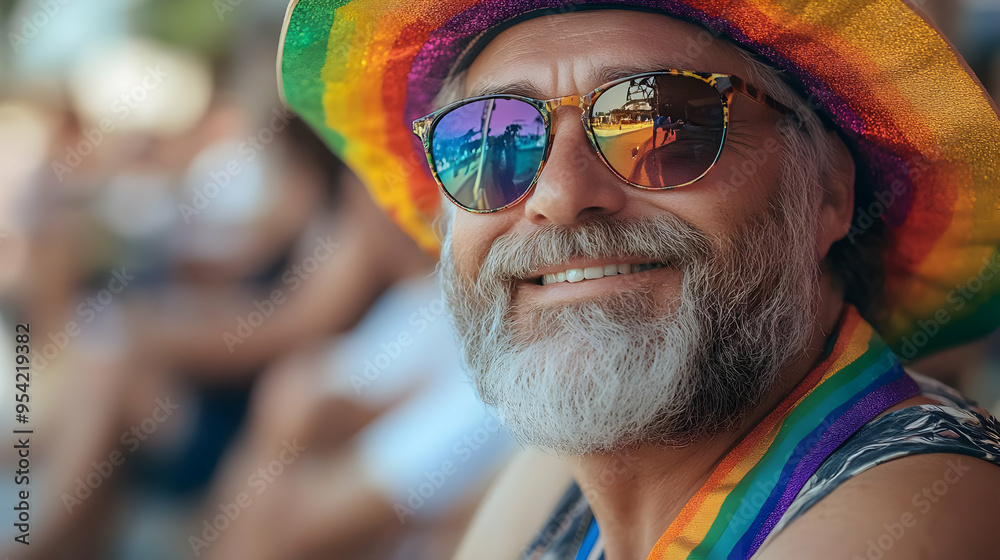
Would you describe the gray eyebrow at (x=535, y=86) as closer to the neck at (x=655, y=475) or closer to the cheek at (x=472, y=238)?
the cheek at (x=472, y=238)

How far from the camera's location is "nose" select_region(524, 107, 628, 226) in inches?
54.1

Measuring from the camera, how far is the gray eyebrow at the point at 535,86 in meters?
1.41

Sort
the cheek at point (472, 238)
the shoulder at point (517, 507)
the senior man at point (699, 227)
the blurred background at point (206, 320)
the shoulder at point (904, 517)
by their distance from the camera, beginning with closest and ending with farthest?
the shoulder at point (904, 517) < the senior man at point (699, 227) < the cheek at point (472, 238) < the shoulder at point (517, 507) < the blurred background at point (206, 320)

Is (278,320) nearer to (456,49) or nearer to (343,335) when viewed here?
(343,335)

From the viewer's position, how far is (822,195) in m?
1.56

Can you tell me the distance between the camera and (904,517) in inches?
36.5

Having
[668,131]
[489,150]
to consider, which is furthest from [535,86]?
[668,131]

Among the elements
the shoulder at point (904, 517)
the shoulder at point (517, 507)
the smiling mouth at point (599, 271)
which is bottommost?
the shoulder at point (517, 507)

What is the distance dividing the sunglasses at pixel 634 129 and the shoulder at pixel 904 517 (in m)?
0.63

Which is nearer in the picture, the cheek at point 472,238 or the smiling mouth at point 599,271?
the smiling mouth at point 599,271

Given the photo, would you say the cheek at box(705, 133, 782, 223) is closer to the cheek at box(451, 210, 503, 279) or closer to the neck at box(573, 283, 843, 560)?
the neck at box(573, 283, 843, 560)

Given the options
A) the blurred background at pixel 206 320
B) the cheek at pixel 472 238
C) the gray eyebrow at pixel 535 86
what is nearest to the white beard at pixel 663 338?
the cheek at pixel 472 238

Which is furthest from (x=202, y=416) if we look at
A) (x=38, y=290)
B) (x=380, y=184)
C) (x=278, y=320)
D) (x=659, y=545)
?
(x=659, y=545)

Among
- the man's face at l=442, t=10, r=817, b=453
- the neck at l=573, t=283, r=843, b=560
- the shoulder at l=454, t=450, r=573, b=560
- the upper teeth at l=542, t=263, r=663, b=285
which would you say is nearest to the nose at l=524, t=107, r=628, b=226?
the man's face at l=442, t=10, r=817, b=453
